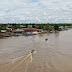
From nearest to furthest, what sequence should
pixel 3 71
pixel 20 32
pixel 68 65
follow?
pixel 3 71 → pixel 68 65 → pixel 20 32

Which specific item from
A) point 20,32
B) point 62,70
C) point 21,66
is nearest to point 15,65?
point 21,66

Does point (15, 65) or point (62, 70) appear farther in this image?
point (15, 65)

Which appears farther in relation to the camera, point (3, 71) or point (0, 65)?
point (0, 65)

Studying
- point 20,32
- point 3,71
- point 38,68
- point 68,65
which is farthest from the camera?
point 20,32

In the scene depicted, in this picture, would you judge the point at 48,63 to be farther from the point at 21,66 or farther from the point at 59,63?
the point at 21,66

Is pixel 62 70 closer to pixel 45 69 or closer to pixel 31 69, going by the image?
pixel 45 69

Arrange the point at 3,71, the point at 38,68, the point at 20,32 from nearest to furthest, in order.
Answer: the point at 3,71 < the point at 38,68 < the point at 20,32

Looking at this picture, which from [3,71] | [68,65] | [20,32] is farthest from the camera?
[20,32]

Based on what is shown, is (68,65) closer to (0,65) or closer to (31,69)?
(31,69)

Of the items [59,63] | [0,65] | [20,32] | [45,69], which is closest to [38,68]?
[45,69]
